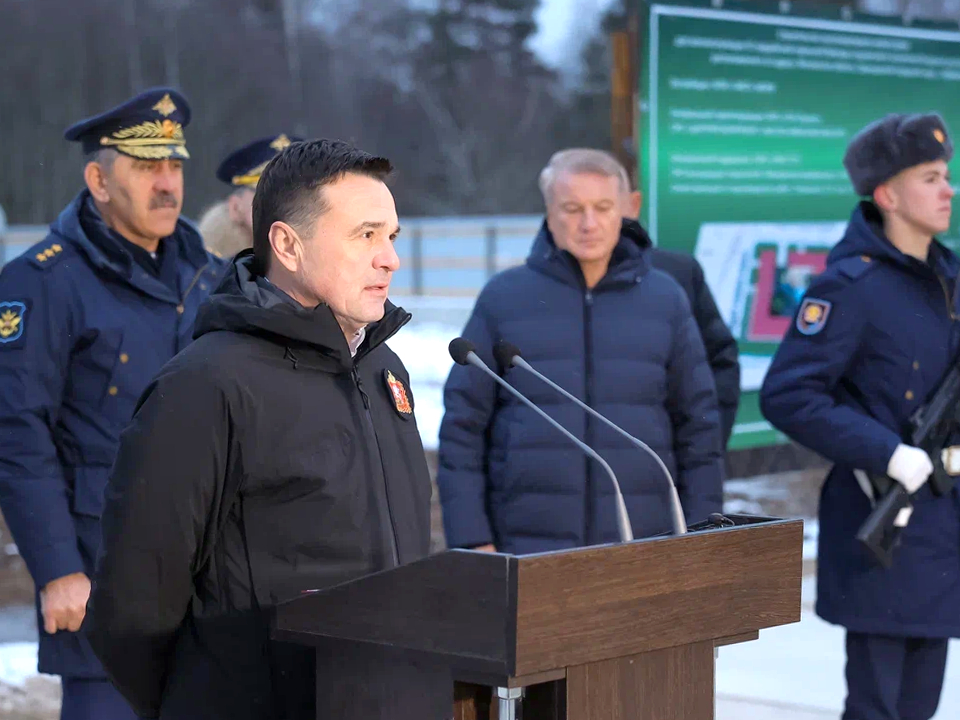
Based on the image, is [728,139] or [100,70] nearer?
[728,139]

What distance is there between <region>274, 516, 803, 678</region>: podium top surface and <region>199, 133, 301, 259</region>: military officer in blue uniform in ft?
10.2

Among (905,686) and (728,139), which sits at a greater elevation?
(728,139)

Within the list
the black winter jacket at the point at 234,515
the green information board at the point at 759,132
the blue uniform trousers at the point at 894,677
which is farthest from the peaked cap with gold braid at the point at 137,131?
the green information board at the point at 759,132

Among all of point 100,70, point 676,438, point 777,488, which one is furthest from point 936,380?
point 100,70

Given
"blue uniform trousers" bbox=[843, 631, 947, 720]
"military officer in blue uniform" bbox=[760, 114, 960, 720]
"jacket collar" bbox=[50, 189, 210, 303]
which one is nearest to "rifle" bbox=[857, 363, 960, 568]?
"military officer in blue uniform" bbox=[760, 114, 960, 720]

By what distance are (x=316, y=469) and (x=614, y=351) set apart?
1.84 metres

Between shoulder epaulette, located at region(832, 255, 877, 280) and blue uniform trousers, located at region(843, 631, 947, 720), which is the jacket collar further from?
blue uniform trousers, located at region(843, 631, 947, 720)

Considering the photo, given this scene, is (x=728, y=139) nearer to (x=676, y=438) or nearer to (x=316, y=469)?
(x=676, y=438)

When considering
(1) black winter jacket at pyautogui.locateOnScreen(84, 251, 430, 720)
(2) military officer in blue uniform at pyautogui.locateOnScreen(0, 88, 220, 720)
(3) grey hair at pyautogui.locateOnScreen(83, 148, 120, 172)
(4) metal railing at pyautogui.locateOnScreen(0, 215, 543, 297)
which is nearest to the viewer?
(1) black winter jacket at pyautogui.locateOnScreen(84, 251, 430, 720)

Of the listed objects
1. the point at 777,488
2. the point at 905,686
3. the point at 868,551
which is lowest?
the point at 777,488

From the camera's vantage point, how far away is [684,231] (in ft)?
21.1

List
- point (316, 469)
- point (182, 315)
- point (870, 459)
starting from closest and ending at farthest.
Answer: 1. point (316, 469)
2. point (182, 315)
3. point (870, 459)

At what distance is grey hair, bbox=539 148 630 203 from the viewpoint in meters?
4.17

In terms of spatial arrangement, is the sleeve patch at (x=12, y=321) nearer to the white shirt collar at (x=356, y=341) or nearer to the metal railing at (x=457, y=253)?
the white shirt collar at (x=356, y=341)
